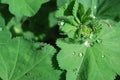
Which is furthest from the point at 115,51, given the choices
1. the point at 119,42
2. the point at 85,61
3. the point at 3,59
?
the point at 3,59

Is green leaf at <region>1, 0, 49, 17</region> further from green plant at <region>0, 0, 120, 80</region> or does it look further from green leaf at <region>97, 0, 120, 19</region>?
green leaf at <region>97, 0, 120, 19</region>

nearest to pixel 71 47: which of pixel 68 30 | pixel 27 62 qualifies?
pixel 68 30

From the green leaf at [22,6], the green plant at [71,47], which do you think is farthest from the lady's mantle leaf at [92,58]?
the green leaf at [22,6]

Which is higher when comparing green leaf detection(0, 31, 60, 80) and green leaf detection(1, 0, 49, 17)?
green leaf detection(1, 0, 49, 17)

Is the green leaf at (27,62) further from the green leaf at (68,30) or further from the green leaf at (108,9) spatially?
the green leaf at (108,9)

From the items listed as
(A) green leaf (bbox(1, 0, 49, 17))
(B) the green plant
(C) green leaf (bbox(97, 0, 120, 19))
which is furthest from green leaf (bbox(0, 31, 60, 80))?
(C) green leaf (bbox(97, 0, 120, 19))

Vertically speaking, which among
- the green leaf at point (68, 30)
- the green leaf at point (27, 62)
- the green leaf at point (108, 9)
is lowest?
the green leaf at point (27, 62)

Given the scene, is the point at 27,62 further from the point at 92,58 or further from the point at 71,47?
the point at 92,58
